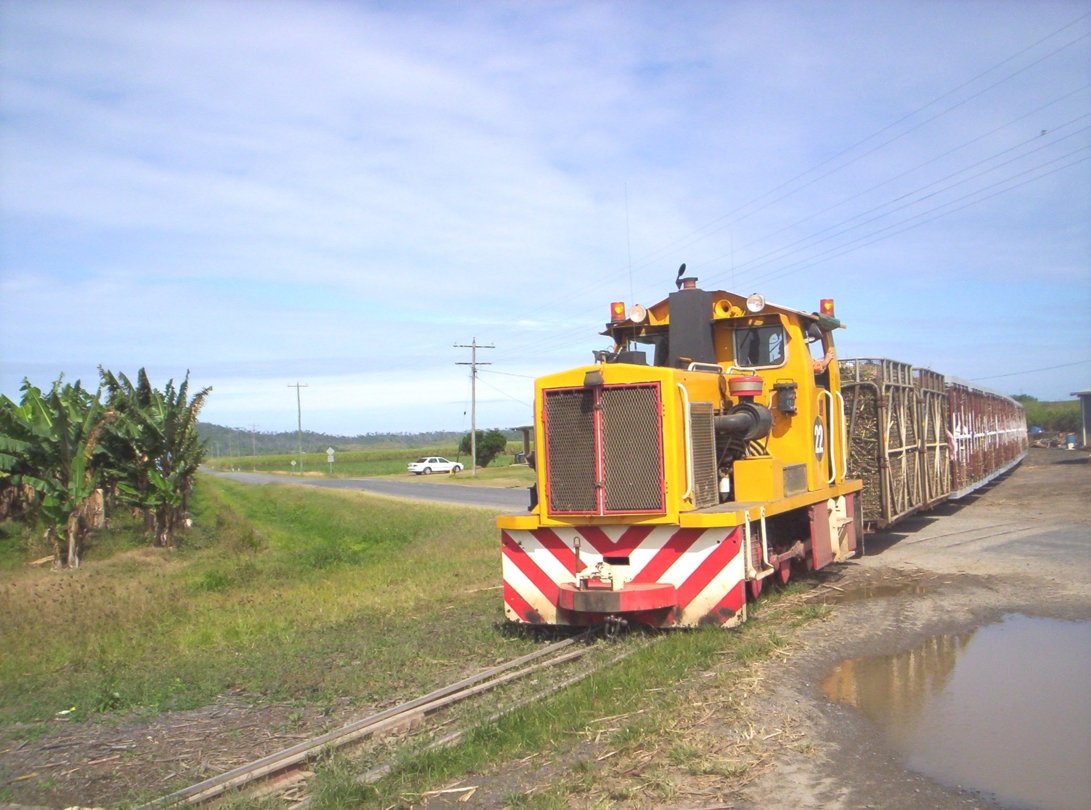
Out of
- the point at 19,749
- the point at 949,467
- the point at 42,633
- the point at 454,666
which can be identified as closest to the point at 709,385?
the point at 454,666

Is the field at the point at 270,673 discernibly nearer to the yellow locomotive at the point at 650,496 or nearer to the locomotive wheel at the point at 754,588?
the locomotive wheel at the point at 754,588

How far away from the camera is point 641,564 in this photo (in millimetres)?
8039

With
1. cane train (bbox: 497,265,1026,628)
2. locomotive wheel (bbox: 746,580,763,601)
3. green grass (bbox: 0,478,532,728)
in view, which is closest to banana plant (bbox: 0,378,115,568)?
green grass (bbox: 0,478,532,728)

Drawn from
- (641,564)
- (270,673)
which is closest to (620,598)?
(641,564)

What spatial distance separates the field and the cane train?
0.53 m

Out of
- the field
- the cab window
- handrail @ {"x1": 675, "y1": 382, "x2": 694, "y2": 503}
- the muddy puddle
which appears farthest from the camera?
the cab window

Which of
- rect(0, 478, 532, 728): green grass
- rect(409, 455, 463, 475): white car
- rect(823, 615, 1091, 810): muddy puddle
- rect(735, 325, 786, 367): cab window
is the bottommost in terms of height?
rect(0, 478, 532, 728): green grass

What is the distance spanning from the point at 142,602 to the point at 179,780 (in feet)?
29.0

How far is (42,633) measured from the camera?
11.1 metres

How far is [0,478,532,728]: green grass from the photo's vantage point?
738cm

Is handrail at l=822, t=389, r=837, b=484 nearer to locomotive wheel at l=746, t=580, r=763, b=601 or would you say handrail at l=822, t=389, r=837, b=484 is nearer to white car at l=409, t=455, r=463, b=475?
locomotive wheel at l=746, t=580, r=763, b=601

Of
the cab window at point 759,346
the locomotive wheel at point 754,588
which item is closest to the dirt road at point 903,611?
the locomotive wheel at point 754,588

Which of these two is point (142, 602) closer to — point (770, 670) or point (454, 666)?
point (454, 666)

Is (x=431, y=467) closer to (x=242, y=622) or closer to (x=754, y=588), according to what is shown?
(x=242, y=622)
